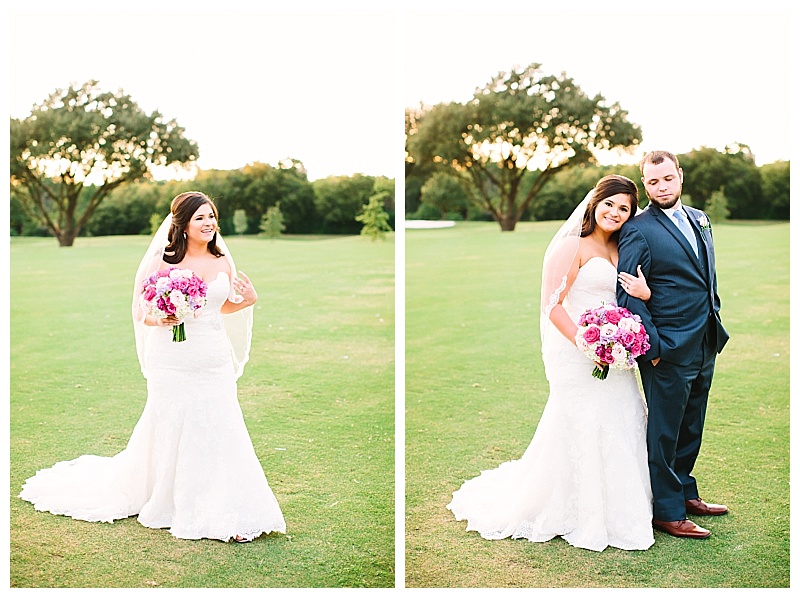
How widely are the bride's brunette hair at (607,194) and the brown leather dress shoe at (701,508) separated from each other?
129 cm


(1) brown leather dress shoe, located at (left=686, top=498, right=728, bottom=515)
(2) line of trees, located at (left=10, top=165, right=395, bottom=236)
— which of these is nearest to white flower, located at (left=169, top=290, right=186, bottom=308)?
(1) brown leather dress shoe, located at (left=686, top=498, right=728, bottom=515)

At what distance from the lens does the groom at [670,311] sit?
3.26 meters

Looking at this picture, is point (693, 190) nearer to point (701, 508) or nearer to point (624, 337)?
point (701, 508)

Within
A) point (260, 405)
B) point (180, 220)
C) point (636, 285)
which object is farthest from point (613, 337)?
point (260, 405)

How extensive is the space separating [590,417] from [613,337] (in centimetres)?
40

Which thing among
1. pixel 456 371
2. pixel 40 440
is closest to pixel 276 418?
pixel 40 440

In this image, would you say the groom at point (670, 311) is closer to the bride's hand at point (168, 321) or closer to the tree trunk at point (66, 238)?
the bride's hand at point (168, 321)

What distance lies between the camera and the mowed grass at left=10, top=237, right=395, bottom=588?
3.29m

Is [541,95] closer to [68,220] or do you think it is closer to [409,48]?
[409,48]

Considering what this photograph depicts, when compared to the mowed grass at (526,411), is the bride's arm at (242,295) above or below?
above

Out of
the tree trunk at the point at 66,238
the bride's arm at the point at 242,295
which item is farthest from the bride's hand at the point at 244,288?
the tree trunk at the point at 66,238

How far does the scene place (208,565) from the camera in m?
3.21

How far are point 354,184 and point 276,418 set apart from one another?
3.27 meters

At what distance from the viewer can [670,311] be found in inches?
129
